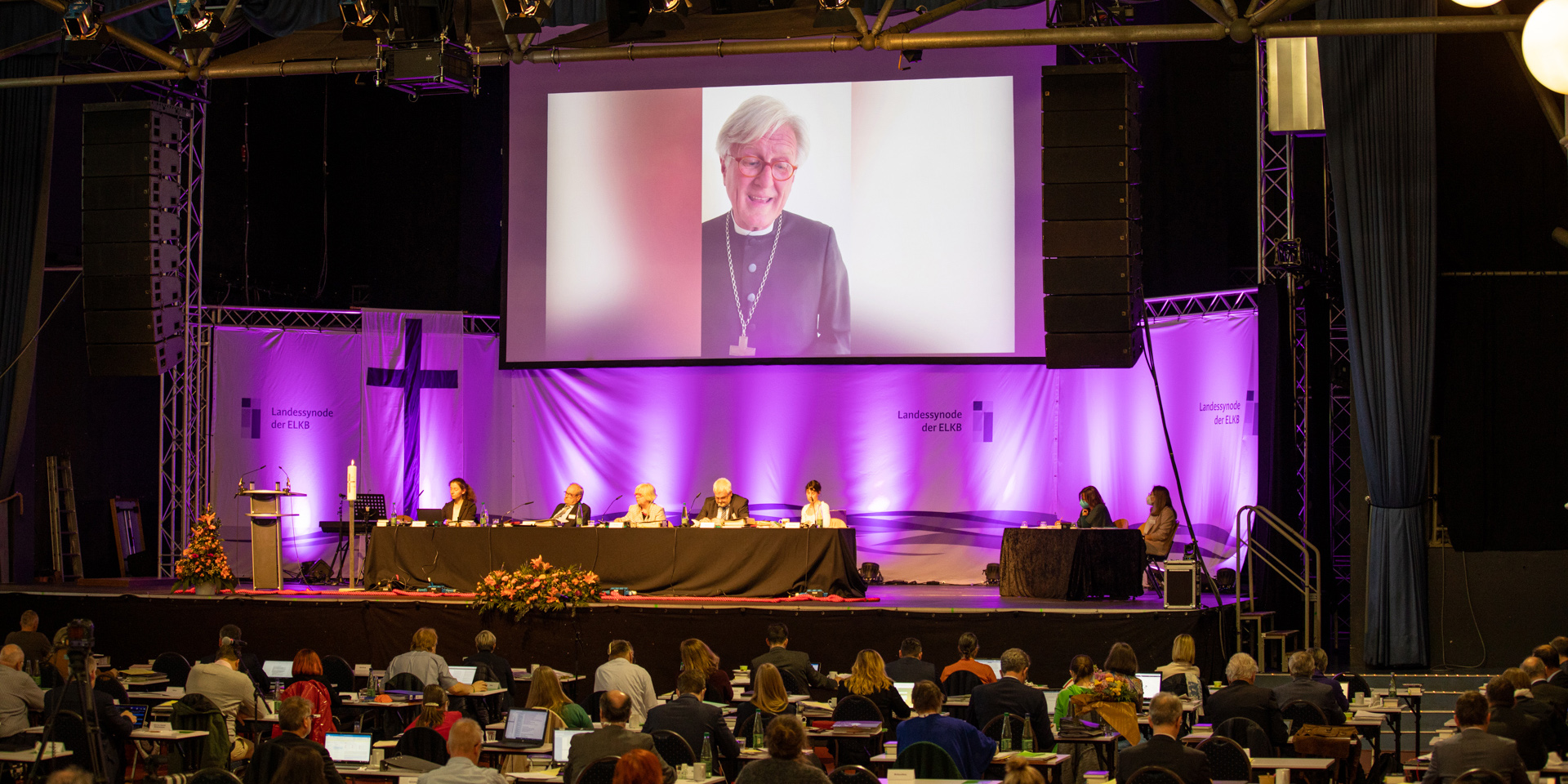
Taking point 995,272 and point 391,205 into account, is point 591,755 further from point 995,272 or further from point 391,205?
point 391,205

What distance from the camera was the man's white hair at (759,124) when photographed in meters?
15.2

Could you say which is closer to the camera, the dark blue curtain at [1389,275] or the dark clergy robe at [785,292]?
the dark blue curtain at [1389,275]

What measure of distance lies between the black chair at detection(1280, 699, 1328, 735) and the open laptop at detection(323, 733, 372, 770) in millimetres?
4747

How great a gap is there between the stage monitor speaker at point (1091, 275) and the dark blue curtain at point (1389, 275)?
8.16 feet

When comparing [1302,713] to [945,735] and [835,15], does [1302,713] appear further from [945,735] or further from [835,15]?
[835,15]

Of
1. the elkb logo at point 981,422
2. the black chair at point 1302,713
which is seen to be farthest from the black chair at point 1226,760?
the elkb logo at point 981,422

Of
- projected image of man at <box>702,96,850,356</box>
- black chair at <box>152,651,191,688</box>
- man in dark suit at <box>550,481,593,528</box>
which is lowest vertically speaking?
black chair at <box>152,651,191,688</box>

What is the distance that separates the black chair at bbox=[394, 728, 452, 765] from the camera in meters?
7.05

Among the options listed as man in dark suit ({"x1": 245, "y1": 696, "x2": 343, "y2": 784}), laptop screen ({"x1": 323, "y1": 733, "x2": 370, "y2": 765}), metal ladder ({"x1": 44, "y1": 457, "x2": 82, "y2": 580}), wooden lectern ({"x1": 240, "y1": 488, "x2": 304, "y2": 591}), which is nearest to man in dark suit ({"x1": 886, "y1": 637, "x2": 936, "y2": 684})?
laptop screen ({"x1": 323, "y1": 733, "x2": 370, "y2": 765})

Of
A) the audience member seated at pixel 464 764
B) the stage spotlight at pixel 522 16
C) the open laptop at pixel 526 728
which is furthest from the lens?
the stage spotlight at pixel 522 16

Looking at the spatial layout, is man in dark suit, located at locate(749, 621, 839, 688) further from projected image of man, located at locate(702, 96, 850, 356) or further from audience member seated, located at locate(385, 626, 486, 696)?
projected image of man, located at locate(702, 96, 850, 356)

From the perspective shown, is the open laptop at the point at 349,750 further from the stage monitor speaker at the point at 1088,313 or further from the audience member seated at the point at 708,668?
the stage monitor speaker at the point at 1088,313

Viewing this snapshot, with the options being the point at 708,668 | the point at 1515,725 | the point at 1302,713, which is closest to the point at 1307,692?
the point at 1302,713

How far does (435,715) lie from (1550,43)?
565 centimetres
